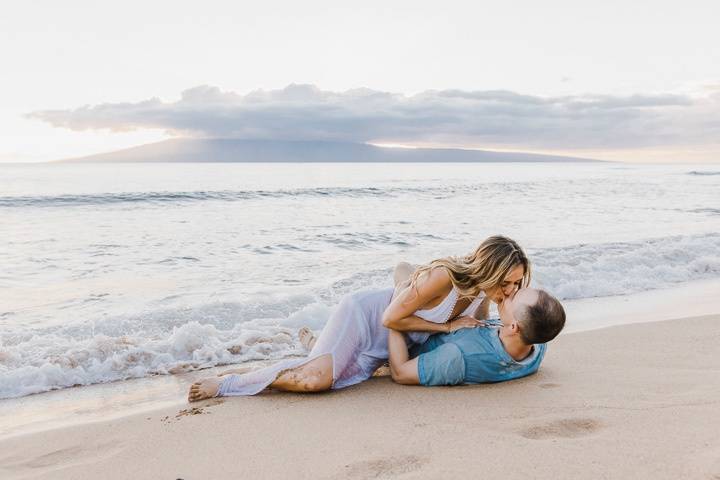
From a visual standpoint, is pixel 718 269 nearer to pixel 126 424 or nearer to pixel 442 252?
pixel 442 252

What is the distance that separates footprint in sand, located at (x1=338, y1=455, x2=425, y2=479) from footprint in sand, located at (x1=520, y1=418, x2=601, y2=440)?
689 mm

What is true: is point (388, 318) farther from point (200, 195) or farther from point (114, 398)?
point (200, 195)

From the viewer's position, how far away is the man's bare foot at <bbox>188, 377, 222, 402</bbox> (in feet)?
14.2

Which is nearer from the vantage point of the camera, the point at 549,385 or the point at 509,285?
the point at 509,285

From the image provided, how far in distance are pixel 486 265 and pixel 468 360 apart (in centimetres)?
72

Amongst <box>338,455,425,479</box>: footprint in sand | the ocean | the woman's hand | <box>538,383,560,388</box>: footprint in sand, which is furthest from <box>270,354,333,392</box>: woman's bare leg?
the ocean

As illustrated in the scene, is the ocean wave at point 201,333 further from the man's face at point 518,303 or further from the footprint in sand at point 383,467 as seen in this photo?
the footprint in sand at point 383,467

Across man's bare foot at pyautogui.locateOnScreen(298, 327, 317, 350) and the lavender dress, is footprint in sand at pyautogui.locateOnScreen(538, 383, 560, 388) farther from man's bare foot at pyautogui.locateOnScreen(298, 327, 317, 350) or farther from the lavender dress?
man's bare foot at pyautogui.locateOnScreen(298, 327, 317, 350)

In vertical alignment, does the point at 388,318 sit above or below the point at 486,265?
below

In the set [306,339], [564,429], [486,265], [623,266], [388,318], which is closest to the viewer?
[564,429]

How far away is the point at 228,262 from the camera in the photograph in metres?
11.5

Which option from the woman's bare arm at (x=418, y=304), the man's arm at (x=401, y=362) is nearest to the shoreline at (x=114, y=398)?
the man's arm at (x=401, y=362)

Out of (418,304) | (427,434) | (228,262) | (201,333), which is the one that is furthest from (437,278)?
(228,262)

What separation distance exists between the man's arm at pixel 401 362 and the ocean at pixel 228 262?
196 centimetres
